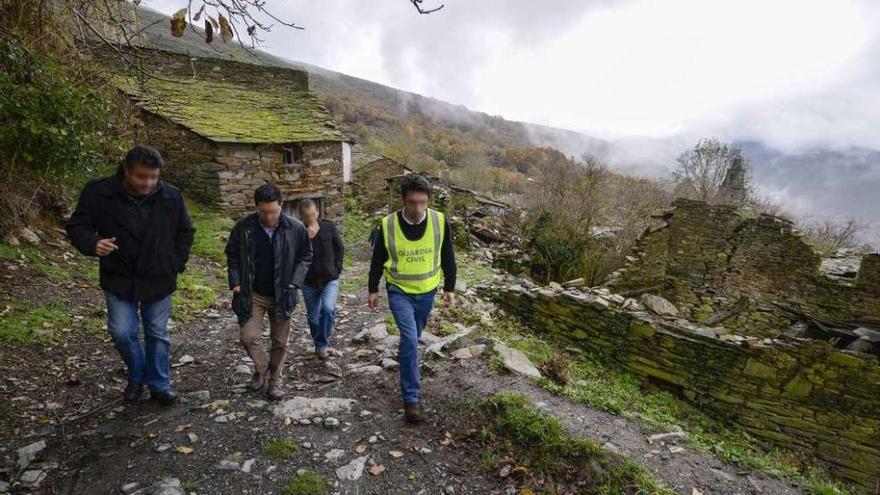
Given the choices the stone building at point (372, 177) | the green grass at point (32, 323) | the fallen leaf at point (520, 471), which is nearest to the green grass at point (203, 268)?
the green grass at point (32, 323)

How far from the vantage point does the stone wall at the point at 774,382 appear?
517cm

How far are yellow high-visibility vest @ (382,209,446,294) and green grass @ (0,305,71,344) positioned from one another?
3.88 meters

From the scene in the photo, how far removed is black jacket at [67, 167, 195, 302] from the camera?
3084 mm

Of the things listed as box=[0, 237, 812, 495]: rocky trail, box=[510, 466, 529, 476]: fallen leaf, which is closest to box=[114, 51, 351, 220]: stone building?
box=[0, 237, 812, 495]: rocky trail

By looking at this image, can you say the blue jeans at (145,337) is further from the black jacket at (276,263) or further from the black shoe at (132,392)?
the black jacket at (276,263)

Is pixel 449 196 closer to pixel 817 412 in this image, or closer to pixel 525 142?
pixel 817 412

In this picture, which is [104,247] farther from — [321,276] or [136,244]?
[321,276]

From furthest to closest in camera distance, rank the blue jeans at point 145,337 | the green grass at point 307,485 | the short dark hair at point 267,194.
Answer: the short dark hair at point 267,194
the blue jeans at point 145,337
the green grass at point 307,485

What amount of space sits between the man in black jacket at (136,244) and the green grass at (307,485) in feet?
4.84

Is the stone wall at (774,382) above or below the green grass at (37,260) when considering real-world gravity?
below

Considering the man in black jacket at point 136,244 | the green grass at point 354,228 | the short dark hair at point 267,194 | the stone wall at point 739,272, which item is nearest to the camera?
the man in black jacket at point 136,244

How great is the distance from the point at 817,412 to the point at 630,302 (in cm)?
256

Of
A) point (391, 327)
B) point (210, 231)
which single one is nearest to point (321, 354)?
point (391, 327)

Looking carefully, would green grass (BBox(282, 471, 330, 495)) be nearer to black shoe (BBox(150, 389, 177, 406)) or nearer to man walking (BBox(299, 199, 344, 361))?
black shoe (BBox(150, 389, 177, 406))
